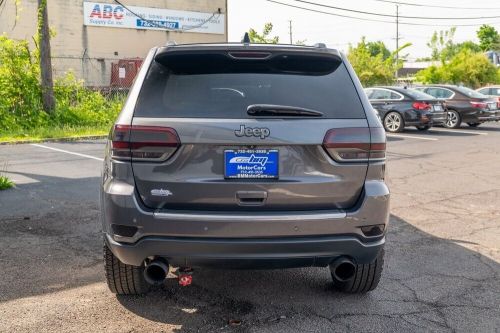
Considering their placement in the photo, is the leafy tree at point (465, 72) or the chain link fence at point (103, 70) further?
the leafy tree at point (465, 72)

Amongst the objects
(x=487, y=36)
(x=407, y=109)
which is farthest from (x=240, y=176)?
(x=487, y=36)

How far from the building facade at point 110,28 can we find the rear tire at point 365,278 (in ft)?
102

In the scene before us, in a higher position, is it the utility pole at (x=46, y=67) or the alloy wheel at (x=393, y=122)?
the utility pole at (x=46, y=67)

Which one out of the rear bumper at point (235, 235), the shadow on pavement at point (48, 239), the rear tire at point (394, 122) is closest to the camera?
the rear bumper at point (235, 235)

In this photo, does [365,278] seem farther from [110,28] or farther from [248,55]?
[110,28]

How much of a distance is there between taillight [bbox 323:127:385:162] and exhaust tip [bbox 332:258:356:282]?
2.13ft

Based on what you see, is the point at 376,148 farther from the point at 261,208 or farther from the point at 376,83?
the point at 376,83

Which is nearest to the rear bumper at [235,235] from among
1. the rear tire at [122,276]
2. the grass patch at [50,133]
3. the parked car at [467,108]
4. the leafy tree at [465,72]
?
the rear tire at [122,276]

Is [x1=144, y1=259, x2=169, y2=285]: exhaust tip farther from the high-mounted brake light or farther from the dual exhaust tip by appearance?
the high-mounted brake light

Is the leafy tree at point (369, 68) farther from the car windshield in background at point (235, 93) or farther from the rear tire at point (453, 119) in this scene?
the car windshield in background at point (235, 93)

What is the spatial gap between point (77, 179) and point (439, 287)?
6391 mm

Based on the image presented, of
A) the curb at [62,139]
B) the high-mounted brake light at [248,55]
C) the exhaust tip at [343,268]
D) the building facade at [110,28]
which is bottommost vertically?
the exhaust tip at [343,268]

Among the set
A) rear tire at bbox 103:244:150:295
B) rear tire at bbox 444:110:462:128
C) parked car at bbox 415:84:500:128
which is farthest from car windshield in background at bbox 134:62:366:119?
rear tire at bbox 444:110:462:128

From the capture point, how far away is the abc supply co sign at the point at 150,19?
36781 millimetres
